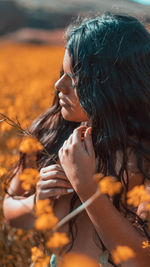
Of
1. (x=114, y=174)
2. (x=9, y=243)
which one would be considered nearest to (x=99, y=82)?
(x=114, y=174)

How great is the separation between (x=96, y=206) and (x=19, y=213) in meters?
0.38

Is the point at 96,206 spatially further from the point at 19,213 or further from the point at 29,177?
the point at 19,213

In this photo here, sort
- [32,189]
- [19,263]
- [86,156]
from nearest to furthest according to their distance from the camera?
1. [86,156]
2. [32,189]
3. [19,263]

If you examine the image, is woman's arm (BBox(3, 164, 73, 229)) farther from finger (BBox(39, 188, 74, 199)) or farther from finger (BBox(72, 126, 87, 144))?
finger (BBox(72, 126, 87, 144))

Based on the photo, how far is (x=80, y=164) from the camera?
3.77ft

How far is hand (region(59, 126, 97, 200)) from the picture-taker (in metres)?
1.14

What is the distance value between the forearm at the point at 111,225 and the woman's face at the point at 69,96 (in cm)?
34

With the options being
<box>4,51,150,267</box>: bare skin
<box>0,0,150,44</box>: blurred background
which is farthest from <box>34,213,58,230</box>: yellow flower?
<box>0,0,150,44</box>: blurred background

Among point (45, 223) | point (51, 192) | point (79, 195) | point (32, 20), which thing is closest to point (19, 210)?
point (51, 192)

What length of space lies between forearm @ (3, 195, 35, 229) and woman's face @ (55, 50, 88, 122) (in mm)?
311

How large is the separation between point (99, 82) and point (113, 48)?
0.12 metres

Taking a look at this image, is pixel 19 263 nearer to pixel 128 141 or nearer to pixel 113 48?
pixel 128 141

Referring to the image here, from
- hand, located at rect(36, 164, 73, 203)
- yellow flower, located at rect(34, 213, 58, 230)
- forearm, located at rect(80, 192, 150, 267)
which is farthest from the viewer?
hand, located at rect(36, 164, 73, 203)

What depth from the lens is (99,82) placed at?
1.35 m
